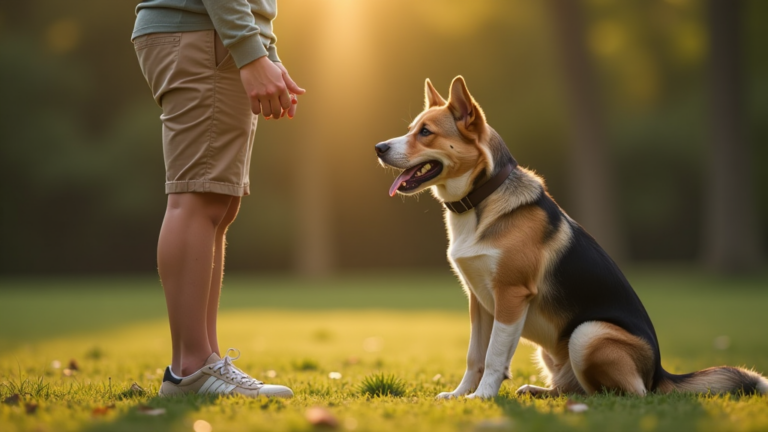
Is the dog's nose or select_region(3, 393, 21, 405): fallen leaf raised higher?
the dog's nose

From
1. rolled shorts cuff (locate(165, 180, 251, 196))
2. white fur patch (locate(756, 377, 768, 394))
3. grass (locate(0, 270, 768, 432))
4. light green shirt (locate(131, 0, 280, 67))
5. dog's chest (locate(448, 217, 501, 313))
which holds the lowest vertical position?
grass (locate(0, 270, 768, 432))

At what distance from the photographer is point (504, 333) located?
12.4 feet

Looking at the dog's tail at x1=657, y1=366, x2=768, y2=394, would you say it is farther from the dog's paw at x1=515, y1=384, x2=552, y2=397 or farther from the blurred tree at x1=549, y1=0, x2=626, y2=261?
the blurred tree at x1=549, y1=0, x2=626, y2=261

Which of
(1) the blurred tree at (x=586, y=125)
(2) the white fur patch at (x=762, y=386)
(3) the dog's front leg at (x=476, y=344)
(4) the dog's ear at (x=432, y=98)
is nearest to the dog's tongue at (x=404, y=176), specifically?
(4) the dog's ear at (x=432, y=98)

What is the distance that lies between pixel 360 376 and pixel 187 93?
6.92ft

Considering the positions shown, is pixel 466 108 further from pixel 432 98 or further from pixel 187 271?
pixel 187 271

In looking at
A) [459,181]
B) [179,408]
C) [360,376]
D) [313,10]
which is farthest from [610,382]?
[313,10]

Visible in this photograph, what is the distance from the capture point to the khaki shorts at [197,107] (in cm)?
351

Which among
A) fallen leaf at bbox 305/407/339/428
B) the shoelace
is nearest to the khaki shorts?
the shoelace

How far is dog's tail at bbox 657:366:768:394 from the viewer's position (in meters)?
3.65

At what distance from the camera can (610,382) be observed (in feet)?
12.0

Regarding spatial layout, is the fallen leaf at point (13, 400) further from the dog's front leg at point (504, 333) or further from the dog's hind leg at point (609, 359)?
the dog's hind leg at point (609, 359)

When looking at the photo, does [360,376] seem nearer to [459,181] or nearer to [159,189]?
[459,181]

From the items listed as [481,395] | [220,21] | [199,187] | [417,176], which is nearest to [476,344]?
[481,395]
